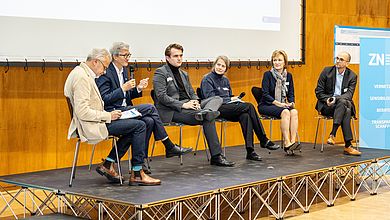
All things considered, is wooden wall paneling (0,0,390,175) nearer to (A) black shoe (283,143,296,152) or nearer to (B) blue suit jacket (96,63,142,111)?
(B) blue suit jacket (96,63,142,111)

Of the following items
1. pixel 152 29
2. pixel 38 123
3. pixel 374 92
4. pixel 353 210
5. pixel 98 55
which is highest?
pixel 152 29

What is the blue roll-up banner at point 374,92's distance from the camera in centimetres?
843

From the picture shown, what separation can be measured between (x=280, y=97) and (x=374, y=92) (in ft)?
4.99

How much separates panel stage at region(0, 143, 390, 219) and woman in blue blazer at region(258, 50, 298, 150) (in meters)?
0.32

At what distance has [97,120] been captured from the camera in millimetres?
5348

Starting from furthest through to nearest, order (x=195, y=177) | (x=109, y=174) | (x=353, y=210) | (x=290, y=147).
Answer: (x=290, y=147), (x=353, y=210), (x=195, y=177), (x=109, y=174)

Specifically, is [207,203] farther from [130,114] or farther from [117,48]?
[117,48]

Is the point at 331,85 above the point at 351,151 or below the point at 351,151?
above

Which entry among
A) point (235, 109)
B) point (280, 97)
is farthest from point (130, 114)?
point (280, 97)

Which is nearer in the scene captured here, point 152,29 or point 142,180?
point 142,180

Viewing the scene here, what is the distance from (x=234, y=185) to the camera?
17.9ft

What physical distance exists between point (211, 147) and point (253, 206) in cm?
67

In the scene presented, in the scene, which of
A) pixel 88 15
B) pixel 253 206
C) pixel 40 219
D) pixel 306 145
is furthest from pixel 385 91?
pixel 40 219

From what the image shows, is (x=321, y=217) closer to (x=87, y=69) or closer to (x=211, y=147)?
(x=211, y=147)
